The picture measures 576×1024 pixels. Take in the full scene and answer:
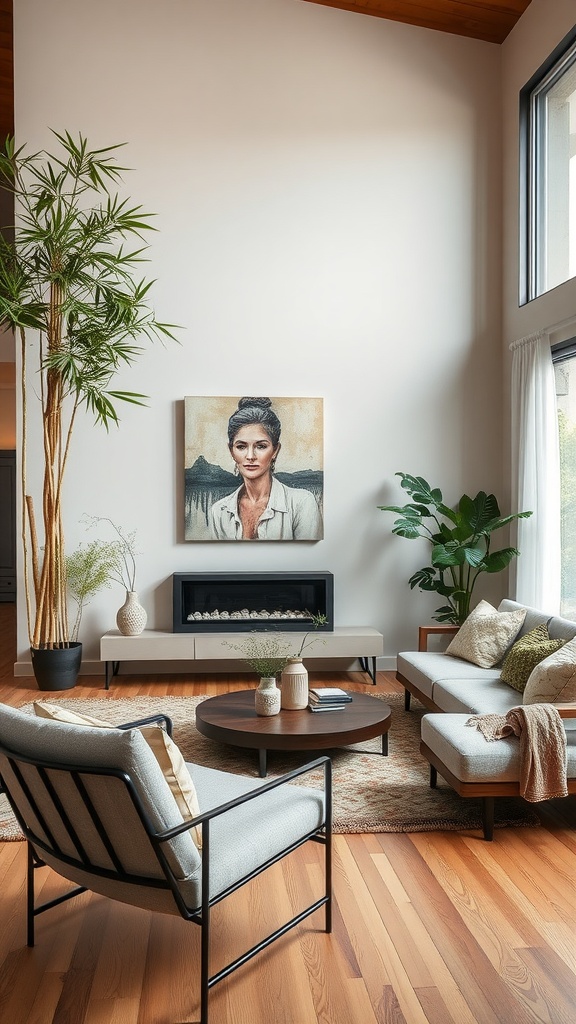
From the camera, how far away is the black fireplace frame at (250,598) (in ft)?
21.2

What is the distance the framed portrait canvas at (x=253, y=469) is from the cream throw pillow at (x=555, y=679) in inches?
120

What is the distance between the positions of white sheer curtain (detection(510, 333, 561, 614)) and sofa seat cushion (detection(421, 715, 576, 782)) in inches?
95.9

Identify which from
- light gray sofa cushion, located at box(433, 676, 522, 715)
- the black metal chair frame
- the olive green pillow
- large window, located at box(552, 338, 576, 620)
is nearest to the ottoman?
light gray sofa cushion, located at box(433, 676, 522, 715)

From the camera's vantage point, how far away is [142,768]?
2088mm

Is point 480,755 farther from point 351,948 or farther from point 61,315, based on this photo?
point 61,315

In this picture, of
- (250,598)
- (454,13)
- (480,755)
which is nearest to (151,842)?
(480,755)

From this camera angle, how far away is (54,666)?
6.05 metres

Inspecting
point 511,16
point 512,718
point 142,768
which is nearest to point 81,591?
point 512,718

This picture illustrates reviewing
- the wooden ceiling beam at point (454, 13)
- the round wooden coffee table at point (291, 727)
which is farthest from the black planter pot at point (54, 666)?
the wooden ceiling beam at point (454, 13)

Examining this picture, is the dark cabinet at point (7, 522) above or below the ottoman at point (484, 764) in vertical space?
above

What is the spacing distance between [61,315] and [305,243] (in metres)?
2.15

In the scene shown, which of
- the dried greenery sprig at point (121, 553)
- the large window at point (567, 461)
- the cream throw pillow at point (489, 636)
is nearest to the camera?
the cream throw pillow at point (489, 636)

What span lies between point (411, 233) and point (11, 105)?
13.6ft

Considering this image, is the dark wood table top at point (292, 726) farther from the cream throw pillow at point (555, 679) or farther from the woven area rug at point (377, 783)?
the cream throw pillow at point (555, 679)
